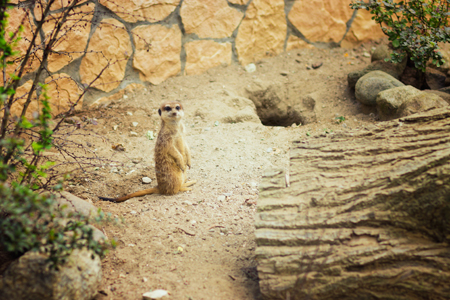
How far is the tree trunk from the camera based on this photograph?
5.51 feet

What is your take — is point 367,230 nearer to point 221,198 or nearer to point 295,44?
point 221,198

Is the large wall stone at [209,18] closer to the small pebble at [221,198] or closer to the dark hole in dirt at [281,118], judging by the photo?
the dark hole in dirt at [281,118]

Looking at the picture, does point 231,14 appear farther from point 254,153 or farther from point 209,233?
point 209,233

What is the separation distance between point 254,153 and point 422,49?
2.37 m

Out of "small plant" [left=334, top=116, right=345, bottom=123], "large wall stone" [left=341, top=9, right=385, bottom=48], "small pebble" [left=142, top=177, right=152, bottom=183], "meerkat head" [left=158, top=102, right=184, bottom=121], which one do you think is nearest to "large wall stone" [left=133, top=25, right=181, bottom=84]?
"meerkat head" [left=158, top=102, right=184, bottom=121]

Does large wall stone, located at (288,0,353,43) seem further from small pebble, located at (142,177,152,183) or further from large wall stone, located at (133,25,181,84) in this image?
small pebble, located at (142,177,152,183)

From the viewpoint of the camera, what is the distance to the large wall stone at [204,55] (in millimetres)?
4945

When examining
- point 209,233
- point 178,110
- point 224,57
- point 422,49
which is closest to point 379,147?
point 209,233

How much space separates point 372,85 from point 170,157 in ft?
9.01

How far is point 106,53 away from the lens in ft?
14.3

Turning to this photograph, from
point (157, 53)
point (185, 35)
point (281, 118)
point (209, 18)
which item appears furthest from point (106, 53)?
point (281, 118)

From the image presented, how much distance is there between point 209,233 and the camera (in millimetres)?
2498

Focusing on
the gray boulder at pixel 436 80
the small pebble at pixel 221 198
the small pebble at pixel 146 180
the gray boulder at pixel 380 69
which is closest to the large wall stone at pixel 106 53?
the small pebble at pixel 146 180

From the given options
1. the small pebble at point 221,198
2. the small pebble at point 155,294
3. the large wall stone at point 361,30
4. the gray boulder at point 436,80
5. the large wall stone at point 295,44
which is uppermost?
the large wall stone at point 361,30
